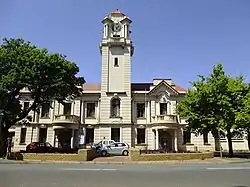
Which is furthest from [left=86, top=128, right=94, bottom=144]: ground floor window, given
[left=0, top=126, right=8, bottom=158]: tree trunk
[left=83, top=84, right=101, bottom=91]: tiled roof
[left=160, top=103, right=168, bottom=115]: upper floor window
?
[left=0, top=126, right=8, bottom=158]: tree trunk

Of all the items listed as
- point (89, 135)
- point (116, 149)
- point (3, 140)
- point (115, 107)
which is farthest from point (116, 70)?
point (3, 140)

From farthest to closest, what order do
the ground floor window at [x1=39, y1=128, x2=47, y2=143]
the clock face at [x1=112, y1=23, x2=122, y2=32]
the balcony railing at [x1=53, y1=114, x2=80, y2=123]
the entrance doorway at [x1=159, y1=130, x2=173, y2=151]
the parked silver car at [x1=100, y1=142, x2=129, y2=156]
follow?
the clock face at [x1=112, y1=23, x2=122, y2=32] → the ground floor window at [x1=39, y1=128, x2=47, y2=143] → the entrance doorway at [x1=159, y1=130, x2=173, y2=151] → the balcony railing at [x1=53, y1=114, x2=80, y2=123] → the parked silver car at [x1=100, y1=142, x2=129, y2=156]

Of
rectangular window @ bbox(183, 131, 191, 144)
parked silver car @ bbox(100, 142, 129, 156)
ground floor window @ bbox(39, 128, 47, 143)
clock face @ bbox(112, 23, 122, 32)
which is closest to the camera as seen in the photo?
parked silver car @ bbox(100, 142, 129, 156)

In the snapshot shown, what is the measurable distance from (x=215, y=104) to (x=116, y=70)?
1561 centimetres

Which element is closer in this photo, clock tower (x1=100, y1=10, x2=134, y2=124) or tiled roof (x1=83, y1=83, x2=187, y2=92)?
clock tower (x1=100, y1=10, x2=134, y2=124)

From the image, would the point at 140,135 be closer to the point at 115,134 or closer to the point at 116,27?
the point at 115,134

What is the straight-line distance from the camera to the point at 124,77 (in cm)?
3875

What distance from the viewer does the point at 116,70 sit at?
3912cm

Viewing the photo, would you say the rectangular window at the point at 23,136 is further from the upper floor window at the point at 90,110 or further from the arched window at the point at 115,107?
the arched window at the point at 115,107

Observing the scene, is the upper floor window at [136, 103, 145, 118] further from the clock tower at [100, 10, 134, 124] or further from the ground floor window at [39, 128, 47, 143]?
the ground floor window at [39, 128, 47, 143]

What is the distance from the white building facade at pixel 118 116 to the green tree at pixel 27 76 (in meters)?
8.99

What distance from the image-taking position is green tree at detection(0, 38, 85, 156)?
83.6 feet

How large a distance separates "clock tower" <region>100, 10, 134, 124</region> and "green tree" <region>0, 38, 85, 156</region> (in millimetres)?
9654

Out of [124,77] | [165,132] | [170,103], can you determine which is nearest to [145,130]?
[165,132]
